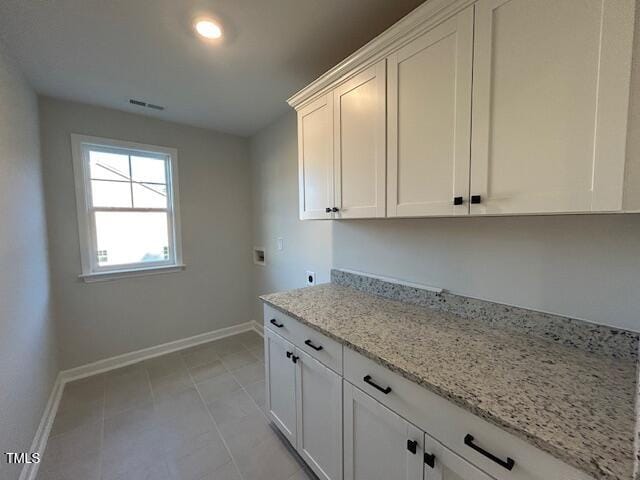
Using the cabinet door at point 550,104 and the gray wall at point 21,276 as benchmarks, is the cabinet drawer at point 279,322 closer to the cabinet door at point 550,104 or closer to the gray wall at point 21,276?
the cabinet door at point 550,104

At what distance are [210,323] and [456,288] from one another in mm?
2816

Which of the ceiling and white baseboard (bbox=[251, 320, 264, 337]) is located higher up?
the ceiling

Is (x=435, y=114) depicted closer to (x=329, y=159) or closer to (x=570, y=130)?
(x=570, y=130)

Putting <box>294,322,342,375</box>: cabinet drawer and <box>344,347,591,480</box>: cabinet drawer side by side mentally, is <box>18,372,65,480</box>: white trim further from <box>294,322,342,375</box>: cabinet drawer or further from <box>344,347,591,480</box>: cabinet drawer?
<box>344,347,591,480</box>: cabinet drawer

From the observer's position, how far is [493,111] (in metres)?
0.92

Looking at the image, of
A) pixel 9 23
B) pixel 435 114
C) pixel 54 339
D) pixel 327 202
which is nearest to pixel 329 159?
pixel 327 202

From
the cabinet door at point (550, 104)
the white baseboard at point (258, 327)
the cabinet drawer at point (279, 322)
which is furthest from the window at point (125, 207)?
the cabinet door at point (550, 104)

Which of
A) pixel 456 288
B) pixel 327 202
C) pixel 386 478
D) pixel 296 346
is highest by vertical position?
pixel 327 202

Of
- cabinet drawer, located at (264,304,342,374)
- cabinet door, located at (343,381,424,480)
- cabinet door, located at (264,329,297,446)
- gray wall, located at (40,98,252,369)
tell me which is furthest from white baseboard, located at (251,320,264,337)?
cabinet door, located at (343,381,424,480)

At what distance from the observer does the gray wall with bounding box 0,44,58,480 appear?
1.35 metres

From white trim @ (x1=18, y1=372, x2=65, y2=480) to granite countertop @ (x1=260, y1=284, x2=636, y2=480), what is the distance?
169 centimetres

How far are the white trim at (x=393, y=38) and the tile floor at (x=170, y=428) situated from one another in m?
2.24

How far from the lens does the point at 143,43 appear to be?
1550 mm

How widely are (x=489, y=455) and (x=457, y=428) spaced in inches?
3.7
